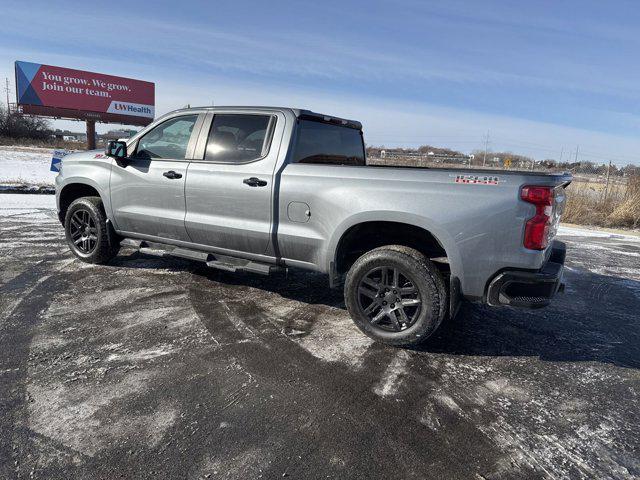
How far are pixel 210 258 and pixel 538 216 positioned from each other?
3.15m

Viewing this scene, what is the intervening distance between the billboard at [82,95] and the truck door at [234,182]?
87.7 feet

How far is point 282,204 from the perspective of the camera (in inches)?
165

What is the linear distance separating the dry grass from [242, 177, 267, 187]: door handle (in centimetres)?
1192

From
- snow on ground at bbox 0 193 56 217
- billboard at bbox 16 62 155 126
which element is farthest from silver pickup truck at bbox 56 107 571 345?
billboard at bbox 16 62 155 126

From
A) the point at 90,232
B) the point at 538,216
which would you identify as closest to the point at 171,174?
the point at 90,232

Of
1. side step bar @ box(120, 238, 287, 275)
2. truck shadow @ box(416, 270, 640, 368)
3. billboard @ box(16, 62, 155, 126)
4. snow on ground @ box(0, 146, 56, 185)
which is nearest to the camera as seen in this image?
truck shadow @ box(416, 270, 640, 368)

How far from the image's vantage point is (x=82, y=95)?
95.2 feet

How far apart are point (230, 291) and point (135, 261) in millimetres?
1873

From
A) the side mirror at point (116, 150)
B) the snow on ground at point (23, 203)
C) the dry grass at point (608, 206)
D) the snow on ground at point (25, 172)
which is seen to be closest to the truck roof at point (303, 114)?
the side mirror at point (116, 150)

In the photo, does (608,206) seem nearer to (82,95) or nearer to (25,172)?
(25,172)

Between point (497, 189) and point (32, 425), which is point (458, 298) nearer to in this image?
point (497, 189)

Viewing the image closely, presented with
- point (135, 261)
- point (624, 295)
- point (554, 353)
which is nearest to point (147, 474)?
point (554, 353)

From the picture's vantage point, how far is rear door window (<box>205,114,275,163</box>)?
446 centimetres

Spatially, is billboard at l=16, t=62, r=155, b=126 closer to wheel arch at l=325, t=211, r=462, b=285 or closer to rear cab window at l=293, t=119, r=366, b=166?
rear cab window at l=293, t=119, r=366, b=166
